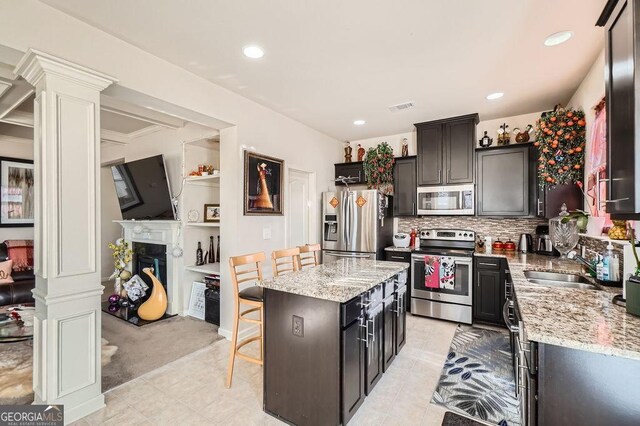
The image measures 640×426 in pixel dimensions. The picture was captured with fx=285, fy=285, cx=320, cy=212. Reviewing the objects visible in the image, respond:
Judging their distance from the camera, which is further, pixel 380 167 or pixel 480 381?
pixel 380 167

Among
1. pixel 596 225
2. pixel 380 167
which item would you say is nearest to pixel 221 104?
pixel 380 167

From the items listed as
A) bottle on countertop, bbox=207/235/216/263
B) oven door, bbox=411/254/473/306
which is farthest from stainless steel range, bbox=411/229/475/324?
bottle on countertop, bbox=207/235/216/263

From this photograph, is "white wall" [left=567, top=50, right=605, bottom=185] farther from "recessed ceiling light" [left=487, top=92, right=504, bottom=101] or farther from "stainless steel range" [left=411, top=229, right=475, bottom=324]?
"stainless steel range" [left=411, top=229, right=475, bottom=324]

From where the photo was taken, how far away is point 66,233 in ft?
6.54

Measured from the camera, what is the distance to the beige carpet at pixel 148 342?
8.68ft

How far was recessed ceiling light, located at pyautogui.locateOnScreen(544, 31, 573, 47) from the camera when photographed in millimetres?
2176

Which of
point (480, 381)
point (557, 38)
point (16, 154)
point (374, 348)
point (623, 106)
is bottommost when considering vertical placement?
point (480, 381)

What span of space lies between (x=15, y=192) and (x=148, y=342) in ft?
13.1

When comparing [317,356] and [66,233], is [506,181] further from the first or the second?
[66,233]

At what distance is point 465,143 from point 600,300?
281 centimetres

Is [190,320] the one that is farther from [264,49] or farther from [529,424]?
[529,424]

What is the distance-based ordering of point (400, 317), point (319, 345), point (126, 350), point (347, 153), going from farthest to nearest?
point (347, 153), point (126, 350), point (400, 317), point (319, 345)

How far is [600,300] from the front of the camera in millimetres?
1643

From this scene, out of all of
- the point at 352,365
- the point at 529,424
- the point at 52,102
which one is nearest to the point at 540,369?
the point at 529,424
